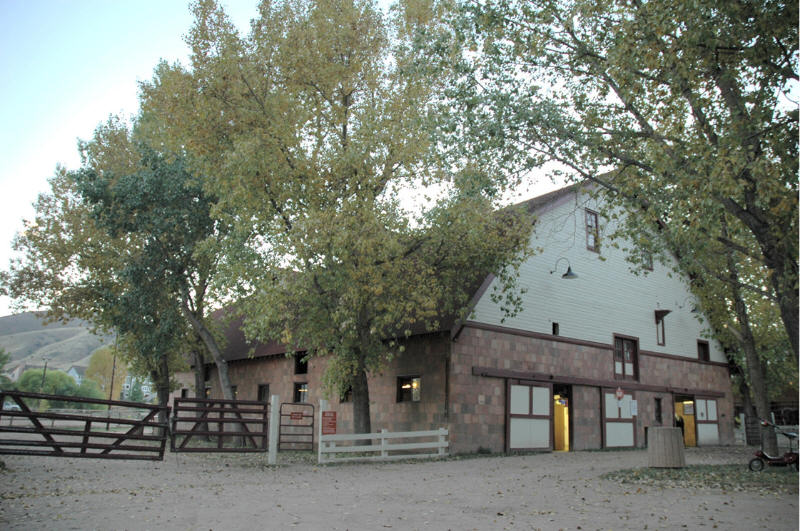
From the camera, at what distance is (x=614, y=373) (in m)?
24.0

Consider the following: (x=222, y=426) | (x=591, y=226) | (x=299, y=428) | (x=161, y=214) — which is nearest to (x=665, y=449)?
(x=222, y=426)

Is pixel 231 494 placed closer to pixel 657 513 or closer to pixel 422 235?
pixel 657 513

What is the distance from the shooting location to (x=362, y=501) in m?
9.28

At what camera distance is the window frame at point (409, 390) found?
19.6m

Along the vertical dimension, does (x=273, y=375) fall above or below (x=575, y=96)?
below

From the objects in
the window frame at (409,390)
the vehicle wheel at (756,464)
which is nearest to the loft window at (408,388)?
the window frame at (409,390)

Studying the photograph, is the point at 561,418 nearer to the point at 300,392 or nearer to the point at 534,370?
the point at 534,370

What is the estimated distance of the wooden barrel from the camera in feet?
43.3

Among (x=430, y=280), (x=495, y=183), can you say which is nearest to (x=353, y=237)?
(x=430, y=280)

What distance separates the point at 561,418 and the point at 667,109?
15098mm

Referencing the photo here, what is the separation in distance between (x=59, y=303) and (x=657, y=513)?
1009 inches

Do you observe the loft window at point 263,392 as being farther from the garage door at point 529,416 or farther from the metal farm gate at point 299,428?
the garage door at point 529,416

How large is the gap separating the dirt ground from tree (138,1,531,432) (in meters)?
4.19

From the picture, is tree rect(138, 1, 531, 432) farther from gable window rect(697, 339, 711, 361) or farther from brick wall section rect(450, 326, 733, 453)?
gable window rect(697, 339, 711, 361)
